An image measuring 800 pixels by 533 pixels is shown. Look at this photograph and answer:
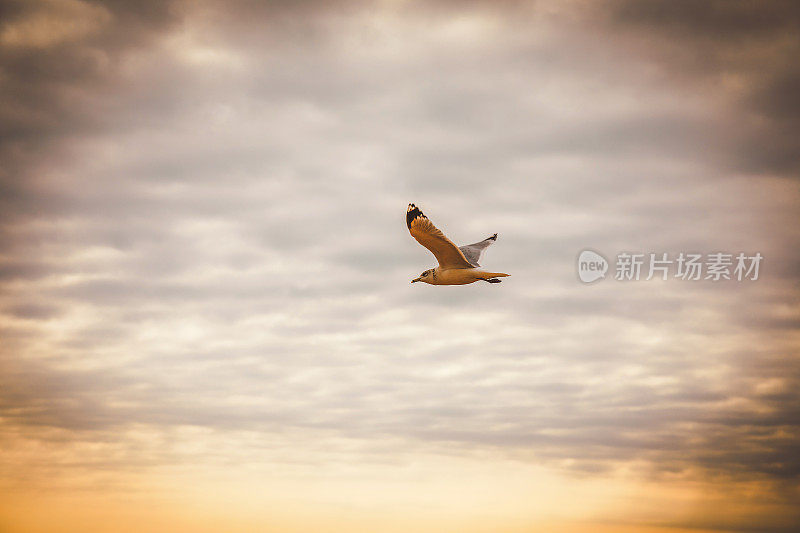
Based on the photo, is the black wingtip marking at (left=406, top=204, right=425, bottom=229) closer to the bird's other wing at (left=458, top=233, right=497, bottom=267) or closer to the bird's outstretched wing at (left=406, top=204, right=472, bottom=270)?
the bird's outstretched wing at (left=406, top=204, right=472, bottom=270)

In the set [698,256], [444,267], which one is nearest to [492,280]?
[444,267]

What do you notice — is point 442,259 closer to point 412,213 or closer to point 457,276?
point 457,276

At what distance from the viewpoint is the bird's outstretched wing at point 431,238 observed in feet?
116

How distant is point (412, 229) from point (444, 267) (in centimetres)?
309

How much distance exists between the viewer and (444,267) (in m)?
37.8

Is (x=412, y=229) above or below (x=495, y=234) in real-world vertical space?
below

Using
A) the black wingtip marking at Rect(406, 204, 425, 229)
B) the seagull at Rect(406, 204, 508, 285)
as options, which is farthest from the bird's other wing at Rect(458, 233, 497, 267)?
the black wingtip marking at Rect(406, 204, 425, 229)

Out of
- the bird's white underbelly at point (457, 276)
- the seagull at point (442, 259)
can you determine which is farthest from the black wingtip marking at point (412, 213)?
the bird's white underbelly at point (457, 276)

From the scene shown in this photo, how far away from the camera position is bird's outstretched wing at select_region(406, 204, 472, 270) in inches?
1387

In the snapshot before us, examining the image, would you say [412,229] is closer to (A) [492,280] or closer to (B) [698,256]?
(A) [492,280]

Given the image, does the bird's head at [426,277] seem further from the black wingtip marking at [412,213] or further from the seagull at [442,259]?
the black wingtip marking at [412,213]

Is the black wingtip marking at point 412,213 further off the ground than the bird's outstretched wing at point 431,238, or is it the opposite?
the black wingtip marking at point 412,213

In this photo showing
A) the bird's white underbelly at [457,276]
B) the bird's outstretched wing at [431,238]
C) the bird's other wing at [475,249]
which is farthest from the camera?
the bird's other wing at [475,249]

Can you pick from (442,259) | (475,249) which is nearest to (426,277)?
(442,259)
